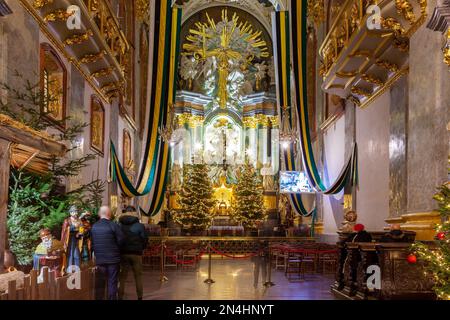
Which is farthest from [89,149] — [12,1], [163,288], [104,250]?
[104,250]

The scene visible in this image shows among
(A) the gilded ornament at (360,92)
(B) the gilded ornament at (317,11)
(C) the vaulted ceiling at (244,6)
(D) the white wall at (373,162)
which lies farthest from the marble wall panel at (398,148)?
(C) the vaulted ceiling at (244,6)

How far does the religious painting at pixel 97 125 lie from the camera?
15.1 metres

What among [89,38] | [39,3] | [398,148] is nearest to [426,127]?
[398,148]

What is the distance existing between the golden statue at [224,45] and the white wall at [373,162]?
52.6 feet

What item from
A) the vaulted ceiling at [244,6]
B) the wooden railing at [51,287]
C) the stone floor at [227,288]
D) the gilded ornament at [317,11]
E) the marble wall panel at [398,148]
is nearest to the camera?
the wooden railing at [51,287]

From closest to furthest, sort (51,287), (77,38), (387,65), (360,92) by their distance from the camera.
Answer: (51,287), (77,38), (387,65), (360,92)

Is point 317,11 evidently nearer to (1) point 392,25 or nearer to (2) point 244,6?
(1) point 392,25

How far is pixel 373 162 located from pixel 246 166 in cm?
1262

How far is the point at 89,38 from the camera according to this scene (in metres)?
12.2

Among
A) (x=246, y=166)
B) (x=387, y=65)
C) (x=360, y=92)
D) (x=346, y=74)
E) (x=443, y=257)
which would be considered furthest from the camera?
(x=246, y=166)

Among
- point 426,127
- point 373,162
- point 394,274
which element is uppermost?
point 426,127

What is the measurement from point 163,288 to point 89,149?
518 centimetres

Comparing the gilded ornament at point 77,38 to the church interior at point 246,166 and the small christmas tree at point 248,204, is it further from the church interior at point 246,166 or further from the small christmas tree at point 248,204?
the small christmas tree at point 248,204

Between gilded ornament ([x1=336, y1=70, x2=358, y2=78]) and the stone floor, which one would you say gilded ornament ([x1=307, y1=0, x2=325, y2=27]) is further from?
the stone floor
